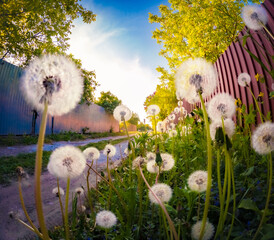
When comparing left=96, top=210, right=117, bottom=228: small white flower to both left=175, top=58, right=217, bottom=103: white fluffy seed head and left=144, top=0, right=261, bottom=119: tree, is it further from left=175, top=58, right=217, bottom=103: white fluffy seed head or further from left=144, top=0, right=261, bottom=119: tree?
left=144, top=0, right=261, bottom=119: tree

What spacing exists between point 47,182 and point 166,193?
2.57 m

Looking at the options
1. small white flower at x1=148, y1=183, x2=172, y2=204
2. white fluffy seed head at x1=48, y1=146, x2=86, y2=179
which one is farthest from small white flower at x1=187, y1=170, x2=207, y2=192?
Answer: white fluffy seed head at x1=48, y1=146, x2=86, y2=179

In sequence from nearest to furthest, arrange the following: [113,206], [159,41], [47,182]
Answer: [113,206]
[47,182]
[159,41]

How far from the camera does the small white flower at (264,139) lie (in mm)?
886

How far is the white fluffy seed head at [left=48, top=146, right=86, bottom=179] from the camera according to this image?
3.03 ft

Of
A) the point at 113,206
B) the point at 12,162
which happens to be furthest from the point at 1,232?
the point at 12,162

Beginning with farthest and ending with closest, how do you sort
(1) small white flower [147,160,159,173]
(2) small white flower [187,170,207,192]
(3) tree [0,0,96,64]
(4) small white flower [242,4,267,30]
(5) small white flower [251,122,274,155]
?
(3) tree [0,0,96,64] → (4) small white flower [242,4,267,30] → (1) small white flower [147,160,159,173] → (2) small white flower [187,170,207,192] → (5) small white flower [251,122,274,155]

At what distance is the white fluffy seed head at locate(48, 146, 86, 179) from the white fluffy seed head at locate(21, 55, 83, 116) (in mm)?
269

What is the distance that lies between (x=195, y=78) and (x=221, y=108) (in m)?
0.34

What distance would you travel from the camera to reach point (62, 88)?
2.63 feet

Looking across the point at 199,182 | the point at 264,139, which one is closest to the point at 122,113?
the point at 199,182

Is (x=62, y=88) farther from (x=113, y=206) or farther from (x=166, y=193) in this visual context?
(x=113, y=206)

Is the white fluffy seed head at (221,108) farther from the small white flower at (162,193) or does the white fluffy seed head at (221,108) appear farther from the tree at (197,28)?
the tree at (197,28)

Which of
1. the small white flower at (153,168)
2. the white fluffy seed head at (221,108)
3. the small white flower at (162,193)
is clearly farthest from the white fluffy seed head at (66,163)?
the white fluffy seed head at (221,108)
